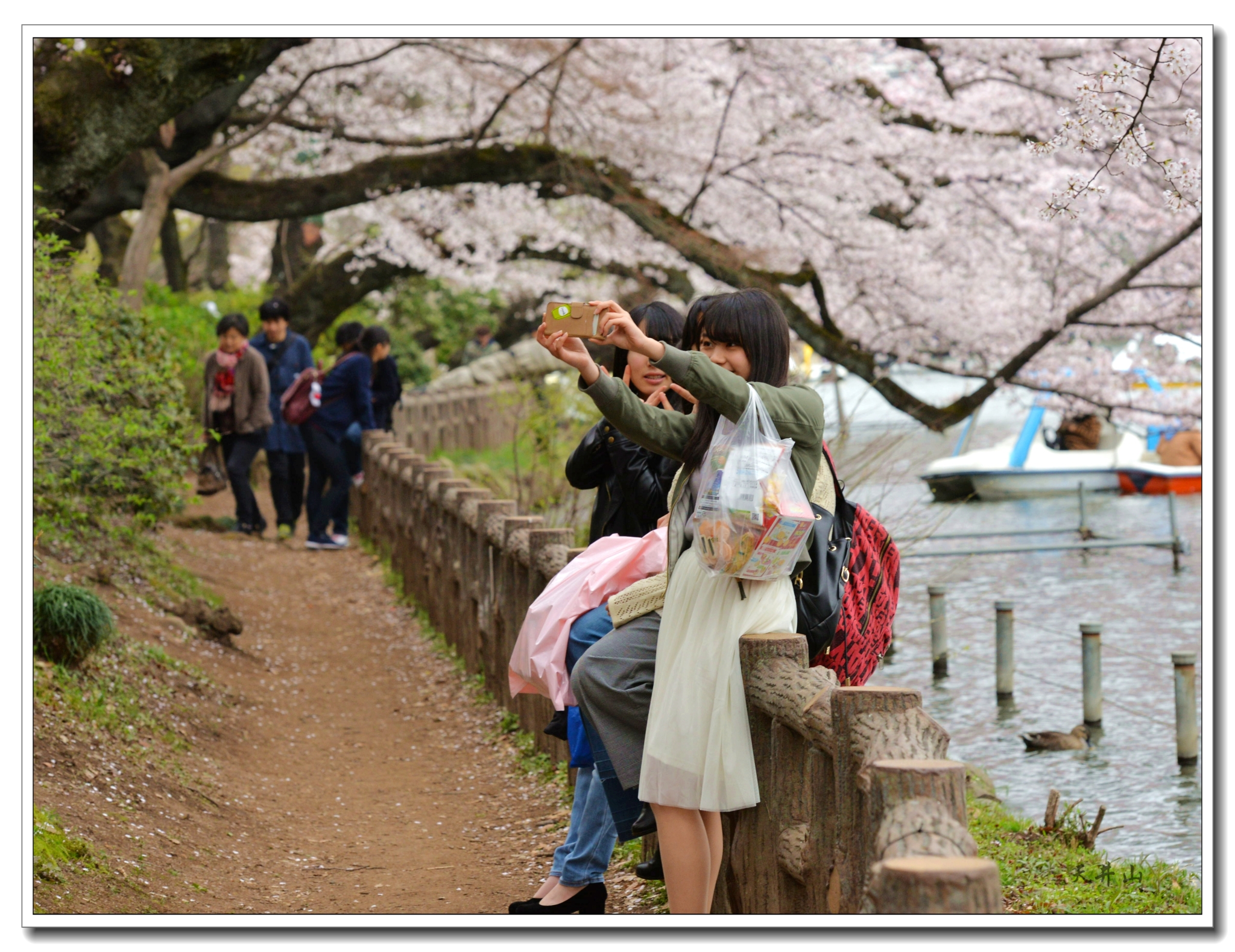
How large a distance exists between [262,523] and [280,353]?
1.41 meters

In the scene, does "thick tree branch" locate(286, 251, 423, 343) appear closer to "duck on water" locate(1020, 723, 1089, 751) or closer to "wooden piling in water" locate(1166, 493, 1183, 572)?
"wooden piling in water" locate(1166, 493, 1183, 572)

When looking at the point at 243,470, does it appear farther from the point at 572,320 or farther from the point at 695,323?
the point at 572,320

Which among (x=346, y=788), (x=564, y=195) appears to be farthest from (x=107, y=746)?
(x=564, y=195)

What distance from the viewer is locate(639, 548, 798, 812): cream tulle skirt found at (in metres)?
2.79

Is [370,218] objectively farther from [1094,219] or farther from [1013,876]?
[1013,876]

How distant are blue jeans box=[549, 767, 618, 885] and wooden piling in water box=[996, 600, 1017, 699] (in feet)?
17.0

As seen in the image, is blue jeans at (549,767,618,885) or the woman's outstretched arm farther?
blue jeans at (549,767,618,885)

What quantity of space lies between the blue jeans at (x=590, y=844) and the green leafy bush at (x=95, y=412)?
288cm

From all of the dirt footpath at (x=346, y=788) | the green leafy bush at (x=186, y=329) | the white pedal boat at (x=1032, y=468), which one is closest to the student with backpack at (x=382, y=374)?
the green leafy bush at (x=186, y=329)

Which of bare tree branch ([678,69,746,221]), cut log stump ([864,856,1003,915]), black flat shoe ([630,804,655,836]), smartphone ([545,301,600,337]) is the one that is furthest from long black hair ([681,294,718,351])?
bare tree branch ([678,69,746,221])

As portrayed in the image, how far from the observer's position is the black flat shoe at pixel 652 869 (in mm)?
3764

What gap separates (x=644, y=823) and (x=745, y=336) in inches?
46.9

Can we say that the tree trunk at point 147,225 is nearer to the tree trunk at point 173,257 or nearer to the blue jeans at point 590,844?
the tree trunk at point 173,257
